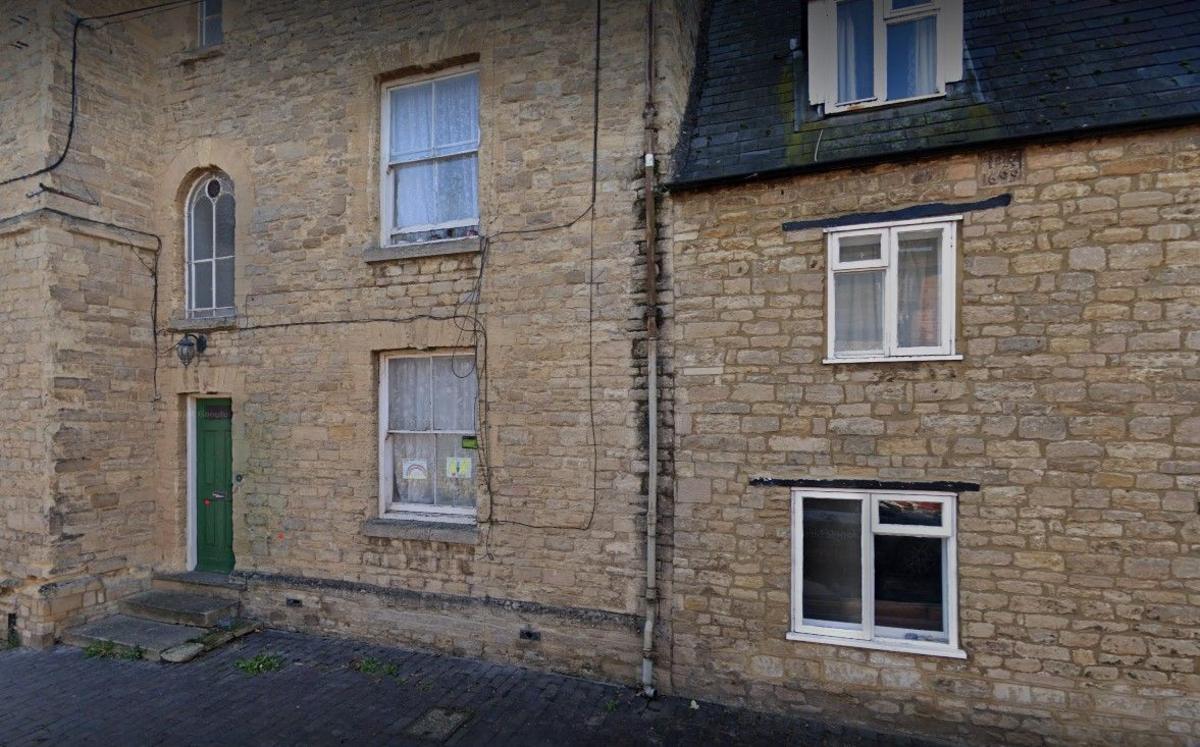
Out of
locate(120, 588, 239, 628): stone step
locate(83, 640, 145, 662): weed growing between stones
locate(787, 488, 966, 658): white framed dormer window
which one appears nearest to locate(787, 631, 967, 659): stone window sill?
locate(787, 488, 966, 658): white framed dormer window

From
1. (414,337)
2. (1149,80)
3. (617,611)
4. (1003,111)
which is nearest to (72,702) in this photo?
(414,337)

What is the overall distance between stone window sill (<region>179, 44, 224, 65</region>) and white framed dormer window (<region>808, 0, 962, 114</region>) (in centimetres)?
685

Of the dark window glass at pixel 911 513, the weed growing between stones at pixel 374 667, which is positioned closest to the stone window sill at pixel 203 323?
the weed growing between stones at pixel 374 667

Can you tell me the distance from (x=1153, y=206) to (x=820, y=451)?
119 inches

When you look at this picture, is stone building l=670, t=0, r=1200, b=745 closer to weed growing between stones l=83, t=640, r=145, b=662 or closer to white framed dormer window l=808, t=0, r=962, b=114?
white framed dormer window l=808, t=0, r=962, b=114

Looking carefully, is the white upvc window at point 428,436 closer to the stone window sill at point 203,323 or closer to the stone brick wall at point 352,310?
the stone brick wall at point 352,310

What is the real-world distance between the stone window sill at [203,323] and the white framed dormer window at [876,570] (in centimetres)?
662

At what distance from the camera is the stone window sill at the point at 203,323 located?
780 cm

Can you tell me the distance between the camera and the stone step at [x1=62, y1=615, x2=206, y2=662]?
6.85 metres

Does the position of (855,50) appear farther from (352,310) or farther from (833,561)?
(352,310)

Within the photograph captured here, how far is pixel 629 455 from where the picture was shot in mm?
6160

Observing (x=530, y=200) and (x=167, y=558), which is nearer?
(x=530, y=200)

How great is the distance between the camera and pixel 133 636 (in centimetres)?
708

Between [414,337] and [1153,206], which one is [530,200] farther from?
[1153,206]
